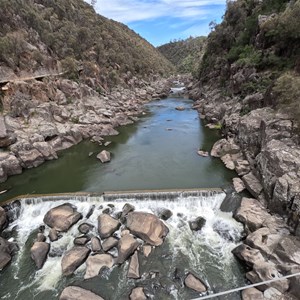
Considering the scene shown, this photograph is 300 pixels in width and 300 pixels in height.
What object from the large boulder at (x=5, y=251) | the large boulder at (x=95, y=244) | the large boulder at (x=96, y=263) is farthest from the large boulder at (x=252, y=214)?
the large boulder at (x=5, y=251)

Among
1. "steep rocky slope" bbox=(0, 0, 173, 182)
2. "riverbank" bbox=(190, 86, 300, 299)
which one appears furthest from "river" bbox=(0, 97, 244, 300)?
"steep rocky slope" bbox=(0, 0, 173, 182)

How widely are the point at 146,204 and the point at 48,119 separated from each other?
42.3 ft

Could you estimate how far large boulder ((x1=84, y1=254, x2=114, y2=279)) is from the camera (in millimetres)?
8094

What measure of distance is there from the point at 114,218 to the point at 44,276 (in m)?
3.30

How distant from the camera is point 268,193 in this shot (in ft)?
34.5

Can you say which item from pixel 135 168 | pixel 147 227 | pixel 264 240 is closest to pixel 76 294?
pixel 147 227

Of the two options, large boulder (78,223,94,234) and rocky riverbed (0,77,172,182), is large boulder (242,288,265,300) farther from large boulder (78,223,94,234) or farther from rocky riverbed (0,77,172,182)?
rocky riverbed (0,77,172,182)

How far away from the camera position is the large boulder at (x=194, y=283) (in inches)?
296

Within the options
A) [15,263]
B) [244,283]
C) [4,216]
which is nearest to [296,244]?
[244,283]

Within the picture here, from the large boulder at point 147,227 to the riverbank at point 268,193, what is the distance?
2839mm

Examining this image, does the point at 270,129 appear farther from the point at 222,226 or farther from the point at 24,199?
the point at 24,199

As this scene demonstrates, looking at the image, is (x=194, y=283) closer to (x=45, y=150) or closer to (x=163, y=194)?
(x=163, y=194)

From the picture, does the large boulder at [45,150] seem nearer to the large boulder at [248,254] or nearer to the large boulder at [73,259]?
the large boulder at [73,259]

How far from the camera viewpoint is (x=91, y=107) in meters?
25.4
